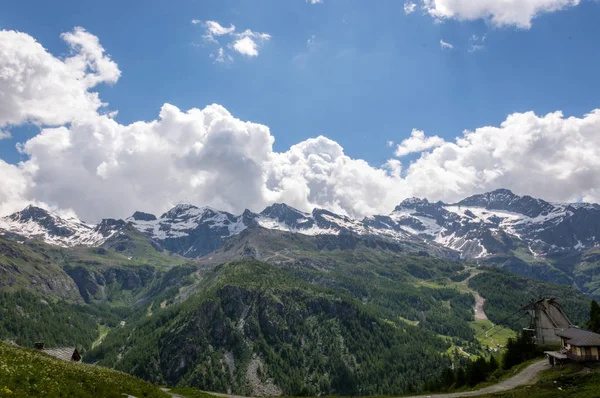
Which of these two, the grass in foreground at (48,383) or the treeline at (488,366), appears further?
the treeline at (488,366)

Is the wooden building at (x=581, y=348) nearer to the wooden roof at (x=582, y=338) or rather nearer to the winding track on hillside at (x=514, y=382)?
the wooden roof at (x=582, y=338)

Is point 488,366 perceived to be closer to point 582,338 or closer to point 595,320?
point 582,338

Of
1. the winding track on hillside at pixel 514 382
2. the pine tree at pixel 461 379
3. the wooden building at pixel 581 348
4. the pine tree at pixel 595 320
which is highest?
the pine tree at pixel 595 320

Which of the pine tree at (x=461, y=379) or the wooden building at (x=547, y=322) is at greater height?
the wooden building at (x=547, y=322)

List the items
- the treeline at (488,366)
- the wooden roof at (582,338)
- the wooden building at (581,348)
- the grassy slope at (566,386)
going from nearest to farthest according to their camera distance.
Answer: the grassy slope at (566,386)
the wooden roof at (582,338)
the wooden building at (581,348)
the treeline at (488,366)

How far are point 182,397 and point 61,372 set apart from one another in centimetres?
2884

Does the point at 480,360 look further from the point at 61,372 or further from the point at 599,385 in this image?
the point at 61,372

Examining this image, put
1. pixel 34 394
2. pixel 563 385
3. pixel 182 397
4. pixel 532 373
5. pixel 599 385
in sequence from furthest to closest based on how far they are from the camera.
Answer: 1. pixel 532 373
2. pixel 182 397
3. pixel 563 385
4. pixel 599 385
5. pixel 34 394

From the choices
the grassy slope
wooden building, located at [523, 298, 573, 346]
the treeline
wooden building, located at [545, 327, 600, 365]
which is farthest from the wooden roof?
wooden building, located at [523, 298, 573, 346]

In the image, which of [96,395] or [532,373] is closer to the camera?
[96,395]

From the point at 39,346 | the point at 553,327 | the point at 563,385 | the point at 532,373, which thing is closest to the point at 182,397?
the point at 39,346

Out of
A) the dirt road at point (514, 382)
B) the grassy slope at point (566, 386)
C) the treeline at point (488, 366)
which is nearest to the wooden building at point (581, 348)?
the grassy slope at point (566, 386)

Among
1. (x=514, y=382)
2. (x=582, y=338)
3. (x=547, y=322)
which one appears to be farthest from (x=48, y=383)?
(x=547, y=322)

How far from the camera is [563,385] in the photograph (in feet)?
181
